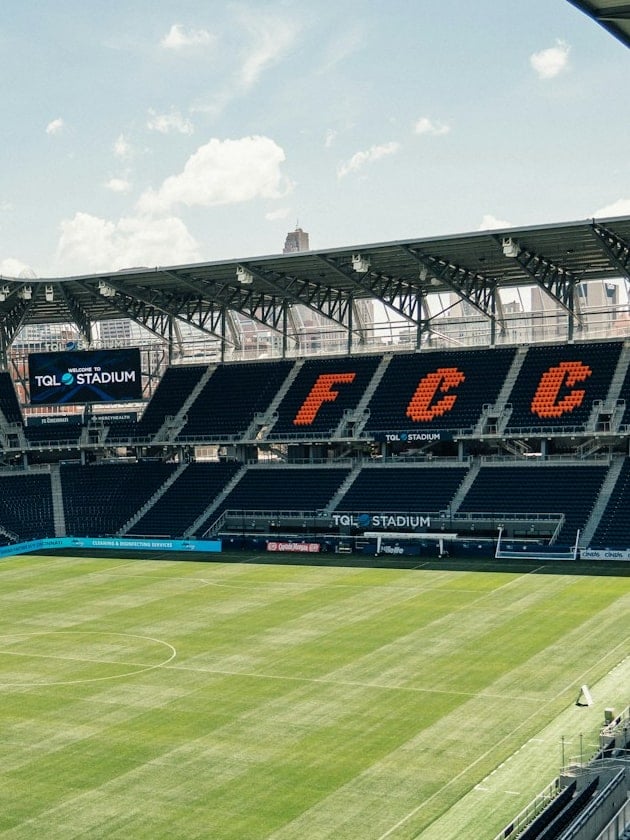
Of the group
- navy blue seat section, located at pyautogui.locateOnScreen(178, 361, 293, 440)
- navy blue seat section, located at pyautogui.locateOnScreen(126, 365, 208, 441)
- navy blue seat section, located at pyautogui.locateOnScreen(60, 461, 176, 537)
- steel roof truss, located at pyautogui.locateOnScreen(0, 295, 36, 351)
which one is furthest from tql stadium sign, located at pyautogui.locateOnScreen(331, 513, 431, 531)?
steel roof truss, located at pyautogui.locateOnScreen(0, 295, 36, 351)

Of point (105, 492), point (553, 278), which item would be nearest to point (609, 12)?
point (553, 278)

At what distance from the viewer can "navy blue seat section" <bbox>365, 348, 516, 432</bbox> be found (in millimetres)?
69875

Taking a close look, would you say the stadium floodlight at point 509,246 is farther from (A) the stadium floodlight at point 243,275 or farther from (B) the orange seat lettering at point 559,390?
(A) the stadium floodlight at point 243,275

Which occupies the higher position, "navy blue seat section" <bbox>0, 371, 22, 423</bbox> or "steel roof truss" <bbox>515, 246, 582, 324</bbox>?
"steel roof truss" <bbox>515, 246, 582, 324</bbox>

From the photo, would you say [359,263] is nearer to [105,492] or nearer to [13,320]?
[105,492]

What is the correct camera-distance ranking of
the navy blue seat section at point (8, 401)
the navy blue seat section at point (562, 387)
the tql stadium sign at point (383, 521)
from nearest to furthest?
1. the tql stadium sign at point (383, 521)
2. the navy blue seat section at point (562, 387)
3. the navy blue seat section at point (8, 401)

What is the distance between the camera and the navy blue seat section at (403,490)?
65.0m

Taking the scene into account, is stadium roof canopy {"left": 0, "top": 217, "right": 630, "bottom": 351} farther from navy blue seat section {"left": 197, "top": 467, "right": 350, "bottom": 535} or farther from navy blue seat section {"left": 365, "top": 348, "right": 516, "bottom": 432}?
navy blue seat section {"left": 197, "top": 467, "right": 350, "bottom": 535}

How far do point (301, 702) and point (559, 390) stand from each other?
132 feet

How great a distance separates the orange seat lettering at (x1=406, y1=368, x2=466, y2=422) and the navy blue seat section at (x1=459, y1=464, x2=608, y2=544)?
5.97 m

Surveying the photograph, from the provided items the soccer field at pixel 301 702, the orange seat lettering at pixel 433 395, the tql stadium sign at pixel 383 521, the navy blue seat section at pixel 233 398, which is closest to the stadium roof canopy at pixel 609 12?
the soccer field at pixel 301 702

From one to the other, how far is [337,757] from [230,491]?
45.7 m

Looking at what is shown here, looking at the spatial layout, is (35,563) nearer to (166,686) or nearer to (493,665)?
(166,686)

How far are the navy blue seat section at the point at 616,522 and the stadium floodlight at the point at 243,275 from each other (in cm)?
2604
